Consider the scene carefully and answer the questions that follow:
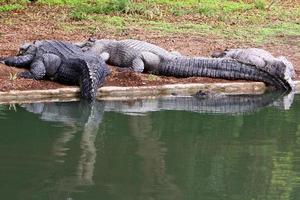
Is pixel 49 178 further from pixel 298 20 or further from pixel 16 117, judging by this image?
pixel 298 20

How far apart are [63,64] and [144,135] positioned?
134 inches

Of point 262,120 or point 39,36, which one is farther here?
point 39,36

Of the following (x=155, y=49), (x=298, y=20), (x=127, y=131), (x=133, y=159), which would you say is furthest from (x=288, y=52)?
(x=133, y=159)

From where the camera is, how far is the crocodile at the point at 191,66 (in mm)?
12094

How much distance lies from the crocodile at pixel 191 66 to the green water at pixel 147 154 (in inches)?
74.6

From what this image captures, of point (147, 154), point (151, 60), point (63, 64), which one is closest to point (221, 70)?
point (151, 60)

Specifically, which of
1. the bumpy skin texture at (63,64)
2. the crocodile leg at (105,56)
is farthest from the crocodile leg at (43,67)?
the crocodile leg at (105,56)

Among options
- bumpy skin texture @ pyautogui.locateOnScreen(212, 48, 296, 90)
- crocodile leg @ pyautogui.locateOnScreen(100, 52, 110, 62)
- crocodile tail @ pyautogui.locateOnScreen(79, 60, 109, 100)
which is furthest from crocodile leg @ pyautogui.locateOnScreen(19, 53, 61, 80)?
bumpy skin texture @ pyautogui.locateOnScreen(212, 48, 296, 90)

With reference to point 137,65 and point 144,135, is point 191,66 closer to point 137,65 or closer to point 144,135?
point 137,65

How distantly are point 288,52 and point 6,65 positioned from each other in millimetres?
5872

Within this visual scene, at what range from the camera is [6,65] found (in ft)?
40.0

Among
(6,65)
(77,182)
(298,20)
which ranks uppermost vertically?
(298,20)

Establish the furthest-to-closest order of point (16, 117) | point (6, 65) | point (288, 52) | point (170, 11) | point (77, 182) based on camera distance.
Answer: point (170, 11) < point (288, 52) < point (6, 65) < point (16, 117) < point (77, 182)

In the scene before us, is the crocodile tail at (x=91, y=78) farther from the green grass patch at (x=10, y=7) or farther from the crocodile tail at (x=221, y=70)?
the green grass patch at (x=10, y=7)
